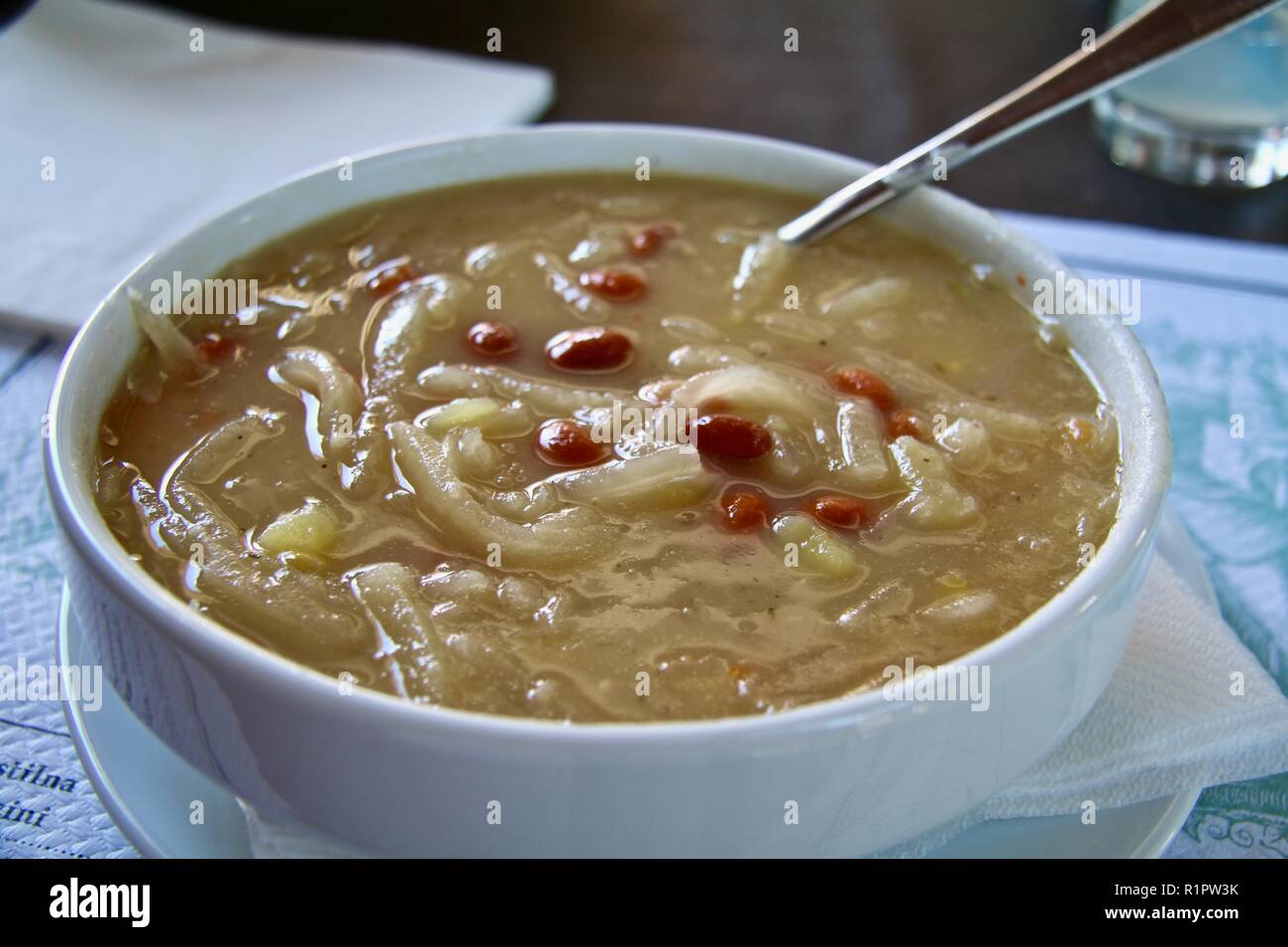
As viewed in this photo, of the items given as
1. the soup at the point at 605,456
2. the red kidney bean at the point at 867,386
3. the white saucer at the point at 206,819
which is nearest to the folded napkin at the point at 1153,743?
the white saucer at the point at 206,819

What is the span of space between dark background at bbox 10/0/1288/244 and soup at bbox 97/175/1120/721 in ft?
3.79

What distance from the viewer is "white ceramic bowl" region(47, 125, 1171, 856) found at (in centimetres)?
114

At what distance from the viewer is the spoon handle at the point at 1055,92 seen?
6.22 feet

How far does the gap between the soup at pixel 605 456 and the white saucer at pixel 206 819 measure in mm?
206

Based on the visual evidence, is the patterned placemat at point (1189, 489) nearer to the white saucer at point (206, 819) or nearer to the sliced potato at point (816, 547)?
the white saucer at point (206, 819)

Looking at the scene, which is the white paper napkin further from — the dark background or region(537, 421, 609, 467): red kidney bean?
region(537, 421, 609, 467): red kidney bean

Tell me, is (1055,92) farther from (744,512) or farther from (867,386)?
(744,512)

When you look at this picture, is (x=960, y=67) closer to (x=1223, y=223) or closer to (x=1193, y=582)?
(x=1223, y=223)

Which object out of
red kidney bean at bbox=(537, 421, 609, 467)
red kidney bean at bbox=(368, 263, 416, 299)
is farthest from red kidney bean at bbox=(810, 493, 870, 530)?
red kidney bean at bbox=(368, 263, 416, 299)

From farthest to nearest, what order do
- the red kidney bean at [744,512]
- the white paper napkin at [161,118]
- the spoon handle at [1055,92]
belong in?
the white paper napkin at [161,118] → the spoon handle at [1055,92] → the red kidney bean at [744,512]

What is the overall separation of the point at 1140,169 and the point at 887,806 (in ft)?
7.32

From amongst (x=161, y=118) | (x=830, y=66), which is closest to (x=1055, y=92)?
(x=830, y=66)

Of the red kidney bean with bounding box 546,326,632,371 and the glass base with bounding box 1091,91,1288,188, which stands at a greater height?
the glass base with bounding box 1091,91,1288,188

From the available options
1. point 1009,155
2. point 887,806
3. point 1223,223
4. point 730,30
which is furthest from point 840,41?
point 887,806
